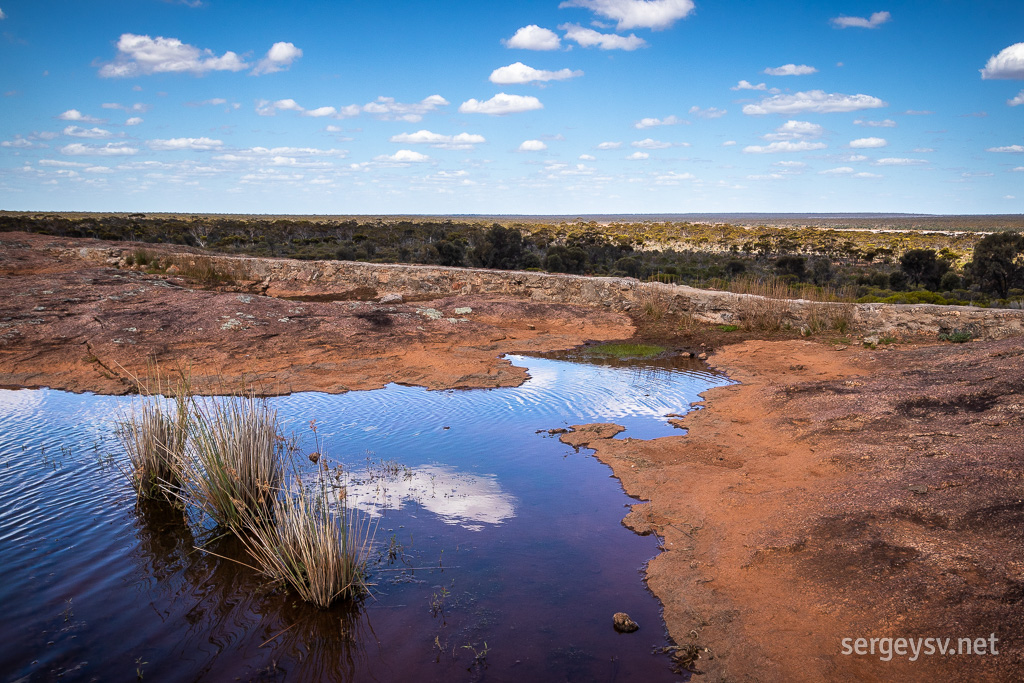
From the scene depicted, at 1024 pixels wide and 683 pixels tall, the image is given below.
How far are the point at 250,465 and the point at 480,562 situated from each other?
2075 millimetres

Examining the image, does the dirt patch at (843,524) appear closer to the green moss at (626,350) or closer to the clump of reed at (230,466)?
the clump of reed at (230,466)

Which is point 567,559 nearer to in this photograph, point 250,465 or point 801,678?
point 801,678

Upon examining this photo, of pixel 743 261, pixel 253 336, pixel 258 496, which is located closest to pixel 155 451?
pixel 258 496

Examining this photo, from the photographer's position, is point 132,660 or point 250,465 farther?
point 250,465

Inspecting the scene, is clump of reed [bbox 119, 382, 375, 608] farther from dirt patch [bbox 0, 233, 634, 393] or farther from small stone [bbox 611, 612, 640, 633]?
dirt patch [bbox 0, 233, 634, 393]

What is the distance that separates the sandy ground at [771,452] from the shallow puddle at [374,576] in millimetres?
525

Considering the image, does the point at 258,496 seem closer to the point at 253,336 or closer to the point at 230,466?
the point at 230,466

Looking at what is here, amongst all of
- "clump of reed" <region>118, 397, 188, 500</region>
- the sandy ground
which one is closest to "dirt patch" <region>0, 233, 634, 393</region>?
the sandy ground

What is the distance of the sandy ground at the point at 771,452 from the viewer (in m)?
3.72

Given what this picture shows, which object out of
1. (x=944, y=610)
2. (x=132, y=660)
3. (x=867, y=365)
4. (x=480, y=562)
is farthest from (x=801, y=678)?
(x=867, y=365)

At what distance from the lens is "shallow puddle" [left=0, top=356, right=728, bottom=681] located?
142 inches

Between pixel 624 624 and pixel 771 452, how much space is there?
11.3 feet

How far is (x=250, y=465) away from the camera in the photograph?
5176 millimetres

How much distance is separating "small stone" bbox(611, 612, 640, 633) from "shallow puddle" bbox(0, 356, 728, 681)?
0.16 feet
